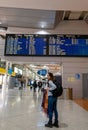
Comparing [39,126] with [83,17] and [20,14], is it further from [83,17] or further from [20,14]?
[83,17]

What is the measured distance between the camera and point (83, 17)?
587 inches

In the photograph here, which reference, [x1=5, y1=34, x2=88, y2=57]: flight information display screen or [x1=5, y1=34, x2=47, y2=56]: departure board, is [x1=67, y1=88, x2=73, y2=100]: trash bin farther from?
[x1=5, y1=34, x2=47, y2=56]: departure board

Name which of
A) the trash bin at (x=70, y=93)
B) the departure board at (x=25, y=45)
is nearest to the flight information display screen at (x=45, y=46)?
the departure board at (x=25, y=45)

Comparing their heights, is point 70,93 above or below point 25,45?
below

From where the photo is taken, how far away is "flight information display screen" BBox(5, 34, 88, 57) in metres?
14.0

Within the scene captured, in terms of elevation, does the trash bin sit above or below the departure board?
below

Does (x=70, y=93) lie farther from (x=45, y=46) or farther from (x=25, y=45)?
(x=25, y=45)

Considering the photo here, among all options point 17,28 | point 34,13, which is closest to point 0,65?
point 17,28

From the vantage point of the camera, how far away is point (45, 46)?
14.0 metres

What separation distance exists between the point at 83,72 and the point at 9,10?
713cm

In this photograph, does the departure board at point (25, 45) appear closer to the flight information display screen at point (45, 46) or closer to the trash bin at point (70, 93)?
the flight information display screen at point (45, 46)

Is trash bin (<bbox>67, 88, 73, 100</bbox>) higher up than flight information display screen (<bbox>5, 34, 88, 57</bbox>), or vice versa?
flight information display screen (<bbox>5, 34, 88, 57</bbox>)

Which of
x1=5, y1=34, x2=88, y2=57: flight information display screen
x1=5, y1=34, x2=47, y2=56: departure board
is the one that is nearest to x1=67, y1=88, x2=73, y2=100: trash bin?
x1=5, y1=34, x2=88, y2=57: flight information display screen

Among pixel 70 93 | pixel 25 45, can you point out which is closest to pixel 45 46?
pixel 25 45
